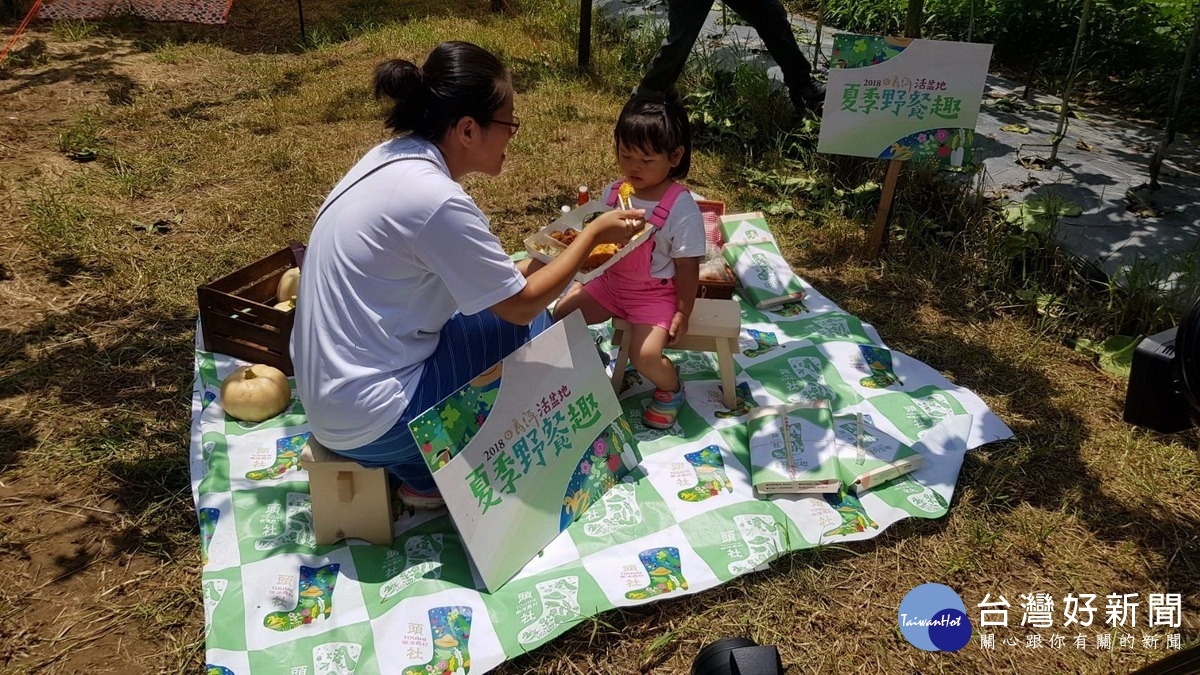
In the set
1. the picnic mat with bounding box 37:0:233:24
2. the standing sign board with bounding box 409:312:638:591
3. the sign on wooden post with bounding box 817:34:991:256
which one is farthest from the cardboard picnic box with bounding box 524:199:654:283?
the picnic mat with bounding box 37:0:233:24

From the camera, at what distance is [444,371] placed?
7.54 feet

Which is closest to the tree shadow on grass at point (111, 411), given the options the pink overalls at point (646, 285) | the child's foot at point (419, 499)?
the child's foot at point (419, 499)

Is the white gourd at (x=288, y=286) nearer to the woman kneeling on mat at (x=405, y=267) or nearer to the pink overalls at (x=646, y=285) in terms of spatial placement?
the woman kneeling on mat at (x=405, y=267)

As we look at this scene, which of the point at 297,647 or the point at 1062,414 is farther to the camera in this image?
the point at 1062,414

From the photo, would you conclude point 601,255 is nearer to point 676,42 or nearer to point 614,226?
point 614,226

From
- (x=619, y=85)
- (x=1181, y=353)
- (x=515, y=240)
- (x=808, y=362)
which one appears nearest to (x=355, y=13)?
(x=619, y=85)

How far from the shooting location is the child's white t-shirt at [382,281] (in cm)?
205

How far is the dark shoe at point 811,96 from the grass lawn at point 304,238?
240 mm

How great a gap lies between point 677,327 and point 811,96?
2943 millimetres

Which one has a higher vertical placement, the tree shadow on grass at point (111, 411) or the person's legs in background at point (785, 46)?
the person's legs in background at point (785, 46)

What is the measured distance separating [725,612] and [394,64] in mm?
1800

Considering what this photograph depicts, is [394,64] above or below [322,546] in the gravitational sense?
above

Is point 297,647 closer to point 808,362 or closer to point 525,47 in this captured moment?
point 808,362

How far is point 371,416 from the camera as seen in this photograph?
2.14m
